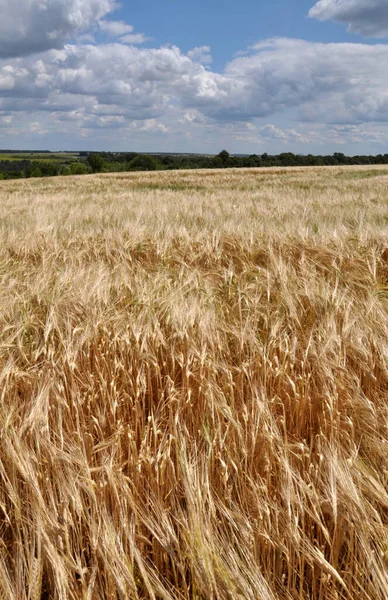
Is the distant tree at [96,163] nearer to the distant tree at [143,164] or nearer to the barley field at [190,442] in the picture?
the distant tree at [143,164]

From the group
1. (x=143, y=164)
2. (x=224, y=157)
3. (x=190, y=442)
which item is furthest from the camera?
(x=224, y=157)

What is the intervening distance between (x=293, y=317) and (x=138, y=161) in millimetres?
64609

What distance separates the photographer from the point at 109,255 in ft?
10.9

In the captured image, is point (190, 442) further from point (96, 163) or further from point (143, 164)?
point (96, 163)

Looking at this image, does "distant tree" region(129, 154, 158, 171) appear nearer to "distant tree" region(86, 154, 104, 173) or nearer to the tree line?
the tree line

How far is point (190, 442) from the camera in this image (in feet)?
4.12

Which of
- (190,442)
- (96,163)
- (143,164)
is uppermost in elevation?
(96,163)

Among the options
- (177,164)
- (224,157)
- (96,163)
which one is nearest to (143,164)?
(177,164)

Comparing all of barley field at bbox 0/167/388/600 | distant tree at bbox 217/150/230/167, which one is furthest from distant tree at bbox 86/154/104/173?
barley field at bbox 0/167/388/600

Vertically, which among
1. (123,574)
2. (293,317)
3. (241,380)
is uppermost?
(293,317)

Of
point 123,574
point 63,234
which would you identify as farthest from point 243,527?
point 63,234

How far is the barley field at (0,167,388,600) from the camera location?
0.92 m

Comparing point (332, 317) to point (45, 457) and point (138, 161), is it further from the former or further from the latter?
point (138, 161)

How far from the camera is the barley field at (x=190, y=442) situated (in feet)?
3.03
